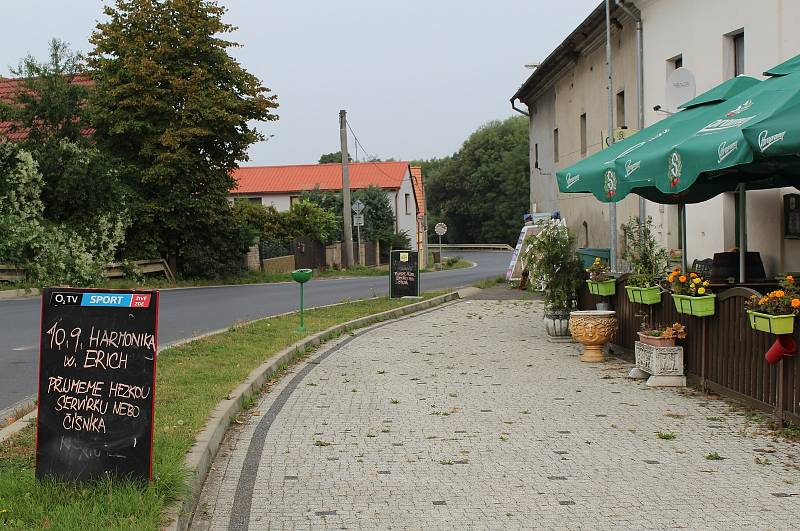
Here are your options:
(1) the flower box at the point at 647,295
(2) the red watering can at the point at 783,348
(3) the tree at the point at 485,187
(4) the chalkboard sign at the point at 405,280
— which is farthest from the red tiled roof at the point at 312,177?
(2) the red watering can at the point at 783,348

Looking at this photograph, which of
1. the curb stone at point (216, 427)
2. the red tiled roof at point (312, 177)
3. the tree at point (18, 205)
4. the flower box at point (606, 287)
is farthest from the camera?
the red tiled roof at point (312, 177)

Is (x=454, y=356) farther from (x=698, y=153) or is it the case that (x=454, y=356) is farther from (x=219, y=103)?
(x=219, y=103)

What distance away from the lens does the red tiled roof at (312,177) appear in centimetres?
7006

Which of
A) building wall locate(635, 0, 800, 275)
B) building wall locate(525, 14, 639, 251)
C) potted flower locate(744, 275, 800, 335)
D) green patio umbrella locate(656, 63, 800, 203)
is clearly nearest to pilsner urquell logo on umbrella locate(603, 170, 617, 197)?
green patio umbrella locate(656, 63, 800, 203)

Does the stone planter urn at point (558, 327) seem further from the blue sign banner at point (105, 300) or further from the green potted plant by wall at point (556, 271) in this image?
the blue sign banner at point (105, 300)

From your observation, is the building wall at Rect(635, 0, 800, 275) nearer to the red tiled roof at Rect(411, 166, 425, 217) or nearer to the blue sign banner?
the blue sign banner

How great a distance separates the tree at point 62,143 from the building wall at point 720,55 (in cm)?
1638

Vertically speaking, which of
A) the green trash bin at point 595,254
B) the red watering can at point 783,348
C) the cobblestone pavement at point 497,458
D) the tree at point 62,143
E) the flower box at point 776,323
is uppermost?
the tree at point 62,143

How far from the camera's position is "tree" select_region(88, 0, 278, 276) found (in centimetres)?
2981

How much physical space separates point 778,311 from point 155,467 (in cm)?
495

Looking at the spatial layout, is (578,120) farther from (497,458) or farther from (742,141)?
(497,458)

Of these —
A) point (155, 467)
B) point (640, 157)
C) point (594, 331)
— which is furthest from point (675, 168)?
point (155, 467)

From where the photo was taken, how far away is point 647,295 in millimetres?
10773

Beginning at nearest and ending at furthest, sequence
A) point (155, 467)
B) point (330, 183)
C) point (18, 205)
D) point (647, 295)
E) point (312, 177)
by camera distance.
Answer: point (155, 467), point (647, 295), point (18, 205), point (330, 183), point (312, 177)
